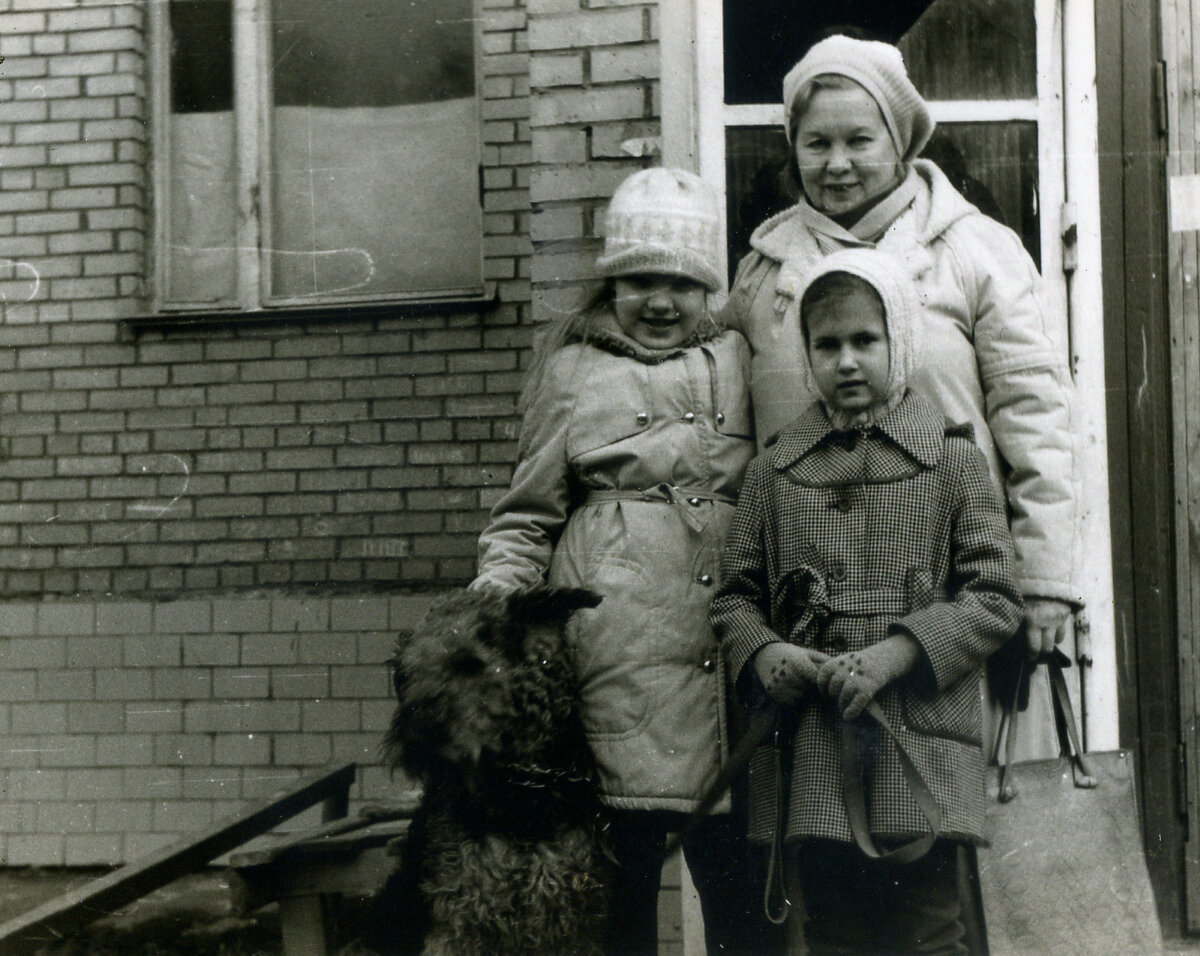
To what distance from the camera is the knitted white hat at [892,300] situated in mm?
2242

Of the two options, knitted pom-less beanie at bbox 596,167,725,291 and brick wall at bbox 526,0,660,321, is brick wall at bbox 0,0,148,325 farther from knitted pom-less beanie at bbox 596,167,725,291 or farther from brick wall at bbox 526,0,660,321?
knitted pom-less beanie at bbox 596,167,725,291

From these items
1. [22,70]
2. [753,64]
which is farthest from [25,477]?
[753,64]

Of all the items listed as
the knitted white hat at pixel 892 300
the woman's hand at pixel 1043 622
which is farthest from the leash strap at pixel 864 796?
the knitted white hat at pixel 892 300

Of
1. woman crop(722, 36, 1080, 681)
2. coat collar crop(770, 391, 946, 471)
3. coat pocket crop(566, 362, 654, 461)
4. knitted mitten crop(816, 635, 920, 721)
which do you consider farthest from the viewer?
→ coat pocket crop(566, 362, 654, 461)

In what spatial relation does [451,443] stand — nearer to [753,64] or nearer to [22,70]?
[753,64]

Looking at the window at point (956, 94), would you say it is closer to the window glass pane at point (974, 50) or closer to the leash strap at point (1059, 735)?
the window glass pane at point (974, 50)

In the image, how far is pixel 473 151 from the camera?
12.1 ft

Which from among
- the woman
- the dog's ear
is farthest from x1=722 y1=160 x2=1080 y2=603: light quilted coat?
the dog's ear

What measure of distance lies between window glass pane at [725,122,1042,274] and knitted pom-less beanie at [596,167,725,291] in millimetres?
611

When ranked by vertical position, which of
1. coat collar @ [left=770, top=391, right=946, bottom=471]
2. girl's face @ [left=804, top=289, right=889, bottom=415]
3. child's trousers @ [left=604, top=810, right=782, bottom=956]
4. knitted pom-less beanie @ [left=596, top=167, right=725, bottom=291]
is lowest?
child's trousers @ [left=604, top=810, right=782, bottom=956]

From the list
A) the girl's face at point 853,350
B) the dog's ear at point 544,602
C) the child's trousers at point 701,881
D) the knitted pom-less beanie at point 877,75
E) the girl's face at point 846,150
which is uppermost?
the knitted pom-less beanie at point 877,75

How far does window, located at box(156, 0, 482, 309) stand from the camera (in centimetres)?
367

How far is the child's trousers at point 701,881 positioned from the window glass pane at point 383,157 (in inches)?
76.7

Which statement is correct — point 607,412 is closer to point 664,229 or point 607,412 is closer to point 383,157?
point 664,229
